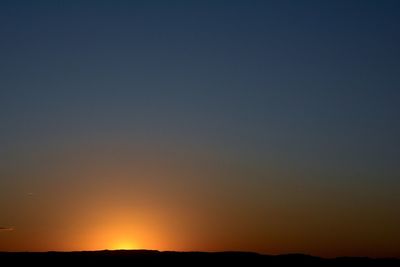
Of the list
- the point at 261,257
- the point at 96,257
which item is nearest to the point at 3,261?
the point at 96,257

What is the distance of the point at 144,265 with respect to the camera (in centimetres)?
6097

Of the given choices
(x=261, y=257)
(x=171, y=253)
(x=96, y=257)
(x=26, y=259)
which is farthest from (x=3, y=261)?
(x=261, y=257)

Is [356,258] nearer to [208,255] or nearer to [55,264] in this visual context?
[208,255]

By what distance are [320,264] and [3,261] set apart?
25830 mm

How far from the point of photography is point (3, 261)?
60.0 meters

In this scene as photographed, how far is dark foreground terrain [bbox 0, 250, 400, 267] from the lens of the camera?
61.1 metres

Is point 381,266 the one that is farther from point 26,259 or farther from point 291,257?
point 26,259

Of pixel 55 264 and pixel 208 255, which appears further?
pixel 208 255

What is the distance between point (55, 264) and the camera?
197ft

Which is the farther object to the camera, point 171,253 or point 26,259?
point 171,253

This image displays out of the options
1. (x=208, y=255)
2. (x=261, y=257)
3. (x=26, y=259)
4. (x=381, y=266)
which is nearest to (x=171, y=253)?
(x=208, y=255)

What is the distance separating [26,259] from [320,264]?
2418cm

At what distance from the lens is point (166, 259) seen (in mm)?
63594

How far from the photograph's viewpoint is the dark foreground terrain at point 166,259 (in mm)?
61094
